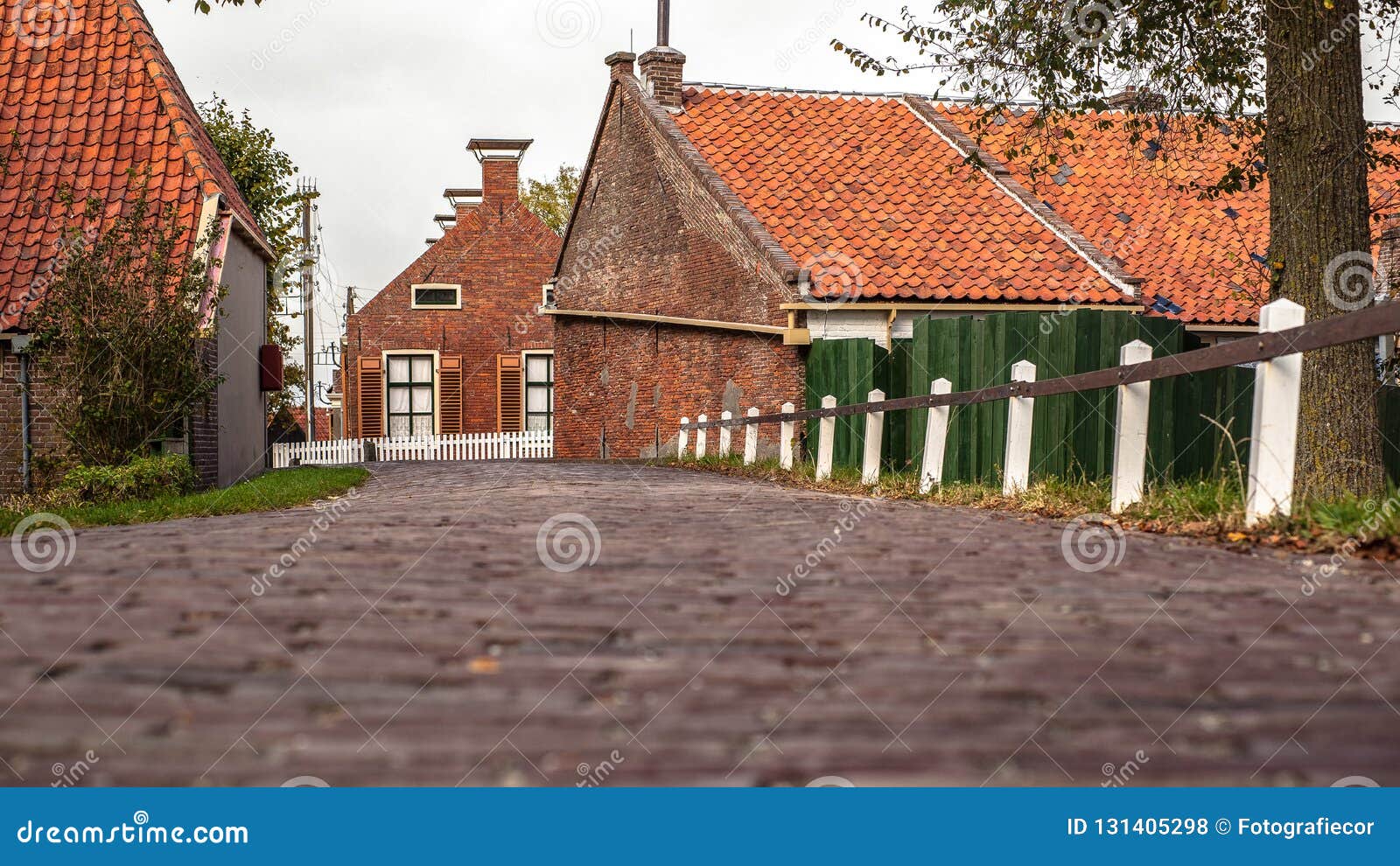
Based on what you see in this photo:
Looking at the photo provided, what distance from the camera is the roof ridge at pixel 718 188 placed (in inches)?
737

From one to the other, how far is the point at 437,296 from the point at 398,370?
7.90 feet

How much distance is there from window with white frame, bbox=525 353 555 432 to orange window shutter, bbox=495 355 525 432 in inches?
9.2

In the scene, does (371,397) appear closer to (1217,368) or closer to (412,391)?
(412,391)

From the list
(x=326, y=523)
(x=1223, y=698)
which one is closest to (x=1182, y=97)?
(x=326, y=523)

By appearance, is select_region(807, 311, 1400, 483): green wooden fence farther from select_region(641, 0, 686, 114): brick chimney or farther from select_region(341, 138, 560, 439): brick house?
select_region(341, 138, 560, 439): brick house

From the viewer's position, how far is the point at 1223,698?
300 centimetres

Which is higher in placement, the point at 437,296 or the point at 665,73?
the point at 665,73

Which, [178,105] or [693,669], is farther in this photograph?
[178,105]

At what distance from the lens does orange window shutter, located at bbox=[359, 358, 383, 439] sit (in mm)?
36656

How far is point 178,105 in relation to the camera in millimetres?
16875

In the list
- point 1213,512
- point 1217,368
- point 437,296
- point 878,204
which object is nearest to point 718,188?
point 878,204

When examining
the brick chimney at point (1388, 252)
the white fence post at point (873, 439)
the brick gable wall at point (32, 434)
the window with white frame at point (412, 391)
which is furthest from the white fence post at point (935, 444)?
the window with white frame at point (412, 391)

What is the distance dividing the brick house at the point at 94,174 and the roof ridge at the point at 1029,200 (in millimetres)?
10229

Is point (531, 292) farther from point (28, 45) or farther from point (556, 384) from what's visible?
point (28, 45)
